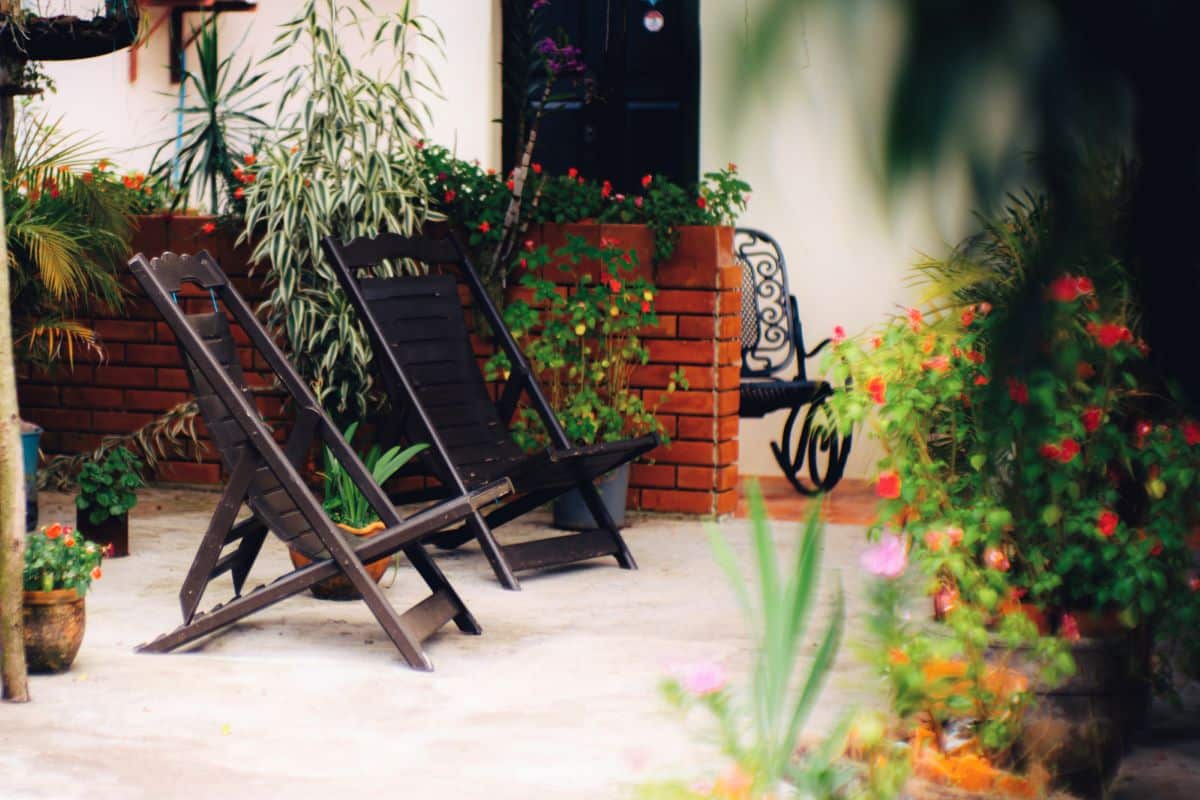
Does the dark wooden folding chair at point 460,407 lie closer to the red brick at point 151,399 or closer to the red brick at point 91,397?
the red brick at point 151,399

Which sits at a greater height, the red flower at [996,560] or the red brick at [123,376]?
the red flower at [996,560]

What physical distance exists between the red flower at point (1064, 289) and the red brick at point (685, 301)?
4.64 metres

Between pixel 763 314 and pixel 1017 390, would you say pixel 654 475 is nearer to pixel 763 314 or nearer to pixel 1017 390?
pixel 763 314

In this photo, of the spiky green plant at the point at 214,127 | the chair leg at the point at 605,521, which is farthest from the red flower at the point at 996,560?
the spiky green plant at the point at 214,127

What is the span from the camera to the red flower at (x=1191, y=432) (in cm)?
91

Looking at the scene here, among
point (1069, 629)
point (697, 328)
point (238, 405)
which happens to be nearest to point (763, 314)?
point (697, 328)

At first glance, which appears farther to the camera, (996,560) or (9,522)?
(9,522)

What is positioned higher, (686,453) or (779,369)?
(779,369)

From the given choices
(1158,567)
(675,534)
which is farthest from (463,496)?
(1158,567)

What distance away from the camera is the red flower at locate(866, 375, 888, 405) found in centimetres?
312

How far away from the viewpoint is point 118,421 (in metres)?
6.19

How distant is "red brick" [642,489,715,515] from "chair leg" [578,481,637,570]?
32.7 inches

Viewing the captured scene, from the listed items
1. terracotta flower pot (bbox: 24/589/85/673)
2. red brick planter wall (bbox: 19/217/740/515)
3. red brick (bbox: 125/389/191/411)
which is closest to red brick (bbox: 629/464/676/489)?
red brick planter wall (bbox: 19/217/740/515)

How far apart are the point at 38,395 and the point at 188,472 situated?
76cm
